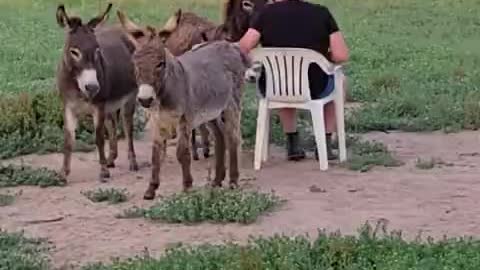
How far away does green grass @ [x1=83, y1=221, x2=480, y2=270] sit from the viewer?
6586mm

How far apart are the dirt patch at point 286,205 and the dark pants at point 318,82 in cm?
63

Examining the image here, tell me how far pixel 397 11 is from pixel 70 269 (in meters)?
16.4

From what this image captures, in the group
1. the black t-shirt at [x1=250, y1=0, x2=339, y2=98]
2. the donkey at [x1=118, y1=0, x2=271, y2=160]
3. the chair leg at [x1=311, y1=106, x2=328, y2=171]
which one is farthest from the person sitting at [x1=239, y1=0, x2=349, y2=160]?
the donkey at [x1=118, y1=0, x2=271, y2=160]

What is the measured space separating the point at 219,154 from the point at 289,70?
41.4 inches

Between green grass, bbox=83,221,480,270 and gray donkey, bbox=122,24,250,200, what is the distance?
1989mm

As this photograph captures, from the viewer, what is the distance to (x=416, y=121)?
1228cm

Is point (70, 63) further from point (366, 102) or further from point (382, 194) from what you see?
point (366, 102)

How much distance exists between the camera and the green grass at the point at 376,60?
1202cm

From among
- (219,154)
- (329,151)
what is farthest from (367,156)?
(219,154)

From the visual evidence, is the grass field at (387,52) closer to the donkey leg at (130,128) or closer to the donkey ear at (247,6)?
the donkey ear at (247,6)

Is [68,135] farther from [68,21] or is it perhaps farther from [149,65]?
[149,65]

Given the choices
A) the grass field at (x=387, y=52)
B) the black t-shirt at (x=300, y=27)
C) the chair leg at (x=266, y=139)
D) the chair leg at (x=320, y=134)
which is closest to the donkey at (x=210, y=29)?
the black t-shirt at (x=300, y=27)

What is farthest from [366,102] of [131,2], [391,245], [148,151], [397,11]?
[131,2]

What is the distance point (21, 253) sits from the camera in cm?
745
